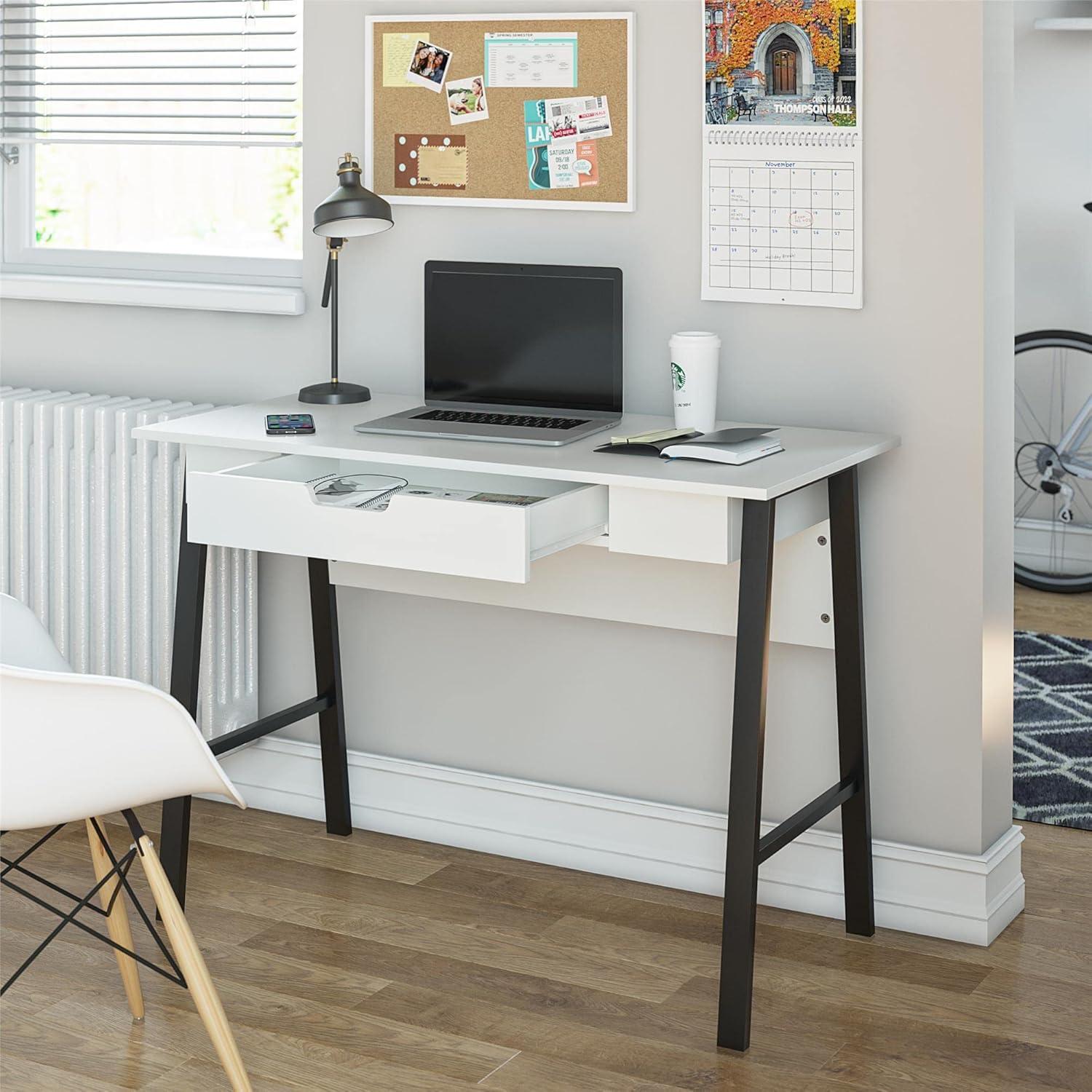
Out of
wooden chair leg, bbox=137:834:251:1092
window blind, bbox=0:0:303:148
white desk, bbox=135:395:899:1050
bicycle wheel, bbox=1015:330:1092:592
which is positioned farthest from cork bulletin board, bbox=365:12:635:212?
bicycle wheel, bbox=1015:330:1092:592

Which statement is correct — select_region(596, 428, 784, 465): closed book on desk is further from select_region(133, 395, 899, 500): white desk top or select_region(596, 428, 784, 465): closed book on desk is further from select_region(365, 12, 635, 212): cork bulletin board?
select_region(365, 12, 635, 212): cork bulletin board

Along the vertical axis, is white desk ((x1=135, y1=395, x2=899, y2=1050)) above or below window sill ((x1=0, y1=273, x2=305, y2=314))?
below

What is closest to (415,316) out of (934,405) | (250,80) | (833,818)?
(250,80)

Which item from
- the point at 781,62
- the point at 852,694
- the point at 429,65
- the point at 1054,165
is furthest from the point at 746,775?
the point at 1054,165

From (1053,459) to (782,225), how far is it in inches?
95.9

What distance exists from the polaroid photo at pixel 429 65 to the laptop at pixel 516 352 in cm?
35

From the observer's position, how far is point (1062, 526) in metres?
4.67

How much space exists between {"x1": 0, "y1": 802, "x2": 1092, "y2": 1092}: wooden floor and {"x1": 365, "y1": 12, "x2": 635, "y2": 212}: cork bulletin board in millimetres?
1161

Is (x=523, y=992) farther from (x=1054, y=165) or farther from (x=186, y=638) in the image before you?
(x=1054, y=165)

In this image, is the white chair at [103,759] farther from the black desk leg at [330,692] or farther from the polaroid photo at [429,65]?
the polaroid photo at [429,65]

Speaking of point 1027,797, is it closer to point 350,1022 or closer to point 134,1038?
point 350,1022

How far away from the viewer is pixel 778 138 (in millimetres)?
2410

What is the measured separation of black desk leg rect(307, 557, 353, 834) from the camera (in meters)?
2.79

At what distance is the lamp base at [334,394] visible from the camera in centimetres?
264
